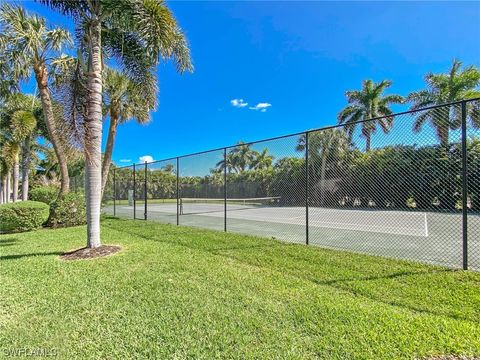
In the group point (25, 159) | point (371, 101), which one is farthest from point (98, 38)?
point (371, 101)

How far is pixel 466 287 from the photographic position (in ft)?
11.6

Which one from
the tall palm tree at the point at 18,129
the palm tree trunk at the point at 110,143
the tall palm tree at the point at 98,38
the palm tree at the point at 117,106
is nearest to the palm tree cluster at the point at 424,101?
the tall palm tree at the point at 98,38

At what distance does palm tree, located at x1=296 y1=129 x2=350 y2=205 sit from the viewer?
6.60 m

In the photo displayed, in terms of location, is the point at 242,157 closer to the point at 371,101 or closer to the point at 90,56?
the point at 371,101

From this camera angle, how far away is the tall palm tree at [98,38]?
566cm

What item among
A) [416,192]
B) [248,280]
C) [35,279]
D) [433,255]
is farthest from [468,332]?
[35,279]

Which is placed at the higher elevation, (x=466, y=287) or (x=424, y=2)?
(x=424, y=2)

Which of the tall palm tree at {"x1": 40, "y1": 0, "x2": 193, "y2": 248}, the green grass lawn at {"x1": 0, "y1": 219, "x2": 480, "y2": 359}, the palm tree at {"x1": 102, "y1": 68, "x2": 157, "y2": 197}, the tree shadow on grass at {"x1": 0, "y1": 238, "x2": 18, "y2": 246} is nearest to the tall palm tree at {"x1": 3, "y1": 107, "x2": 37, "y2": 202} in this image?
the palm tree at {"x1": 102, "y1": 68, "x2": 157, "y2": 197}

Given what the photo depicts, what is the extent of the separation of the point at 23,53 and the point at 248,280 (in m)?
9.24

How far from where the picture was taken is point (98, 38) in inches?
243

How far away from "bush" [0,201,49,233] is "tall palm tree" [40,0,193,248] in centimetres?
470

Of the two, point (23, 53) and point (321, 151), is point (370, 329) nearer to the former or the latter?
point (321, 151)

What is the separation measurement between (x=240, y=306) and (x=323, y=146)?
510 cm

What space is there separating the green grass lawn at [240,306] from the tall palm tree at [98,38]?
1.64 m
